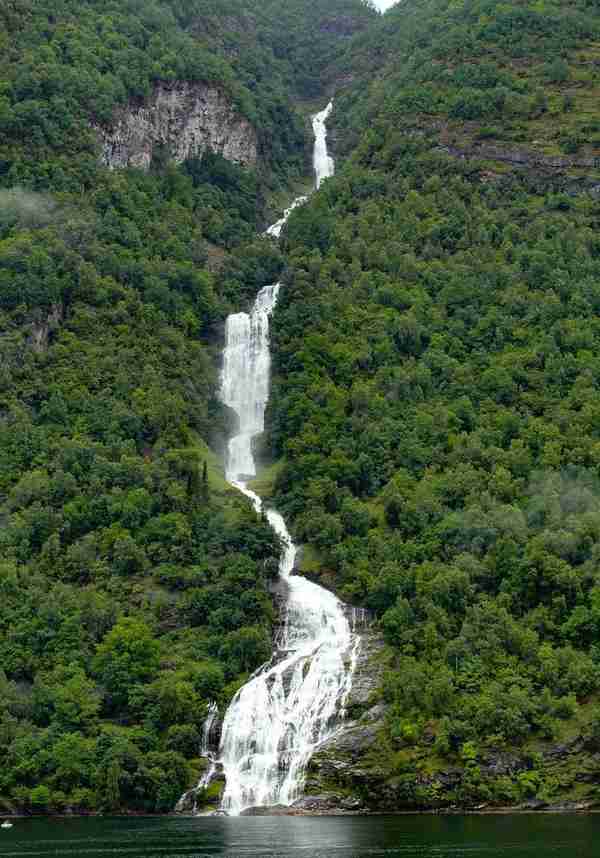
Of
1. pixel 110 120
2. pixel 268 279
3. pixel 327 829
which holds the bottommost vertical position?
Answer: pixel 327 829

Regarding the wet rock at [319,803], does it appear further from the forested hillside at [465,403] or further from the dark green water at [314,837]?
the dark green water at [314,837]

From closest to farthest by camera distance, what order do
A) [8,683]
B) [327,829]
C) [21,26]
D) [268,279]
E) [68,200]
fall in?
[327,829]
[8,683]
[68,200]
[268,279]
[21,26]

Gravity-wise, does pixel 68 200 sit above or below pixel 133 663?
above

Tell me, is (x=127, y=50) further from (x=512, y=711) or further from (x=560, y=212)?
(x=512, y=711)

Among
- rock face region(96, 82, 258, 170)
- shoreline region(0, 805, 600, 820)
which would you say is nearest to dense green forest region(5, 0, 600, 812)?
shoreline region(0, 805, 600, 820)

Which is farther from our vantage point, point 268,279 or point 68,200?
point 268,279

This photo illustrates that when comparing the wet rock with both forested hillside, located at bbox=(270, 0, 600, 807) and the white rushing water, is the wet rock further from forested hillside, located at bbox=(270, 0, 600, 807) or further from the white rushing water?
forested hillside, located at bbox=(270, 0, 600, 807)

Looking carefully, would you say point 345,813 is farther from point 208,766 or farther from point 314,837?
point 314,837

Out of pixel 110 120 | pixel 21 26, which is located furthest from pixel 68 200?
pixel 21 26
